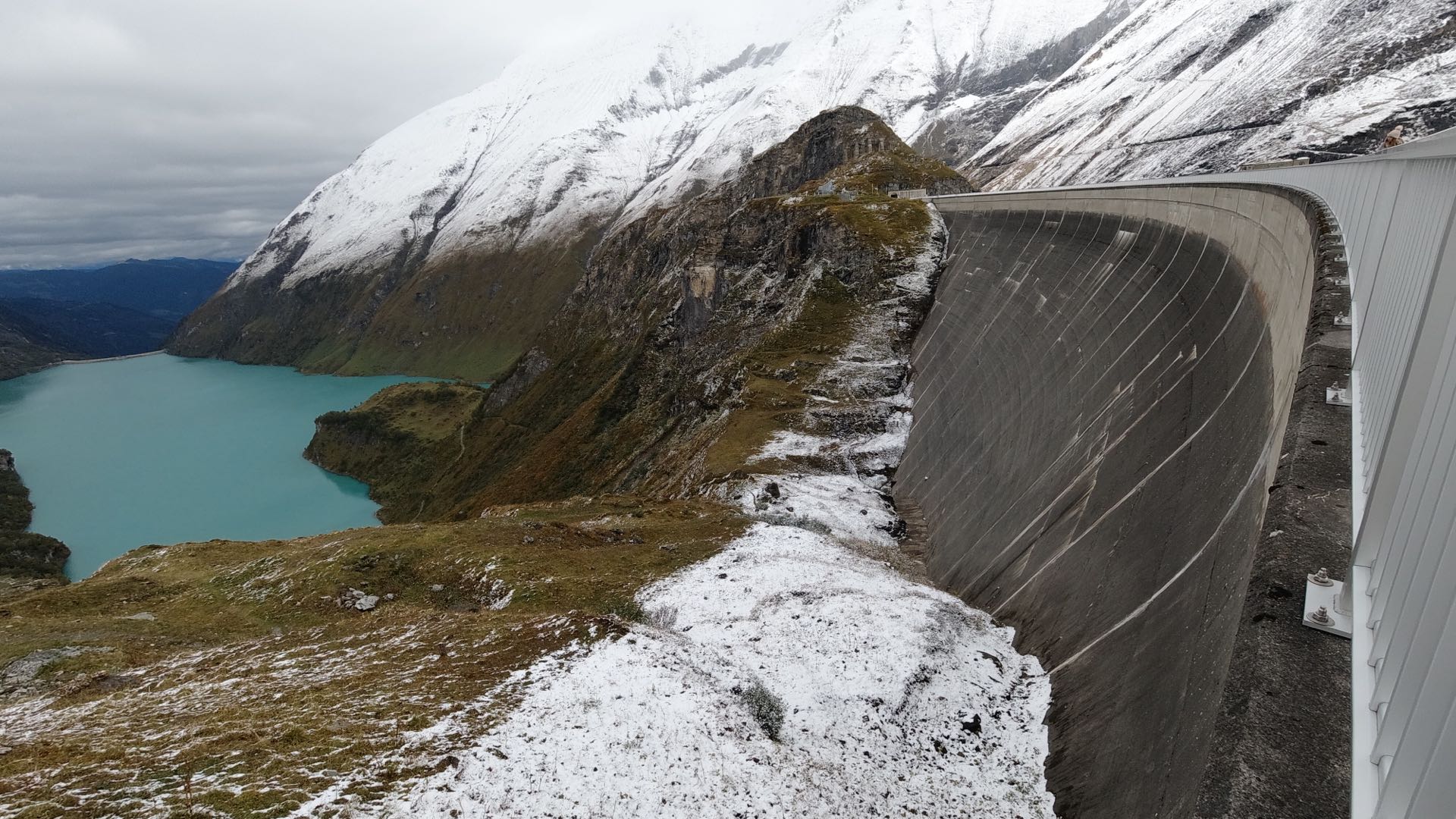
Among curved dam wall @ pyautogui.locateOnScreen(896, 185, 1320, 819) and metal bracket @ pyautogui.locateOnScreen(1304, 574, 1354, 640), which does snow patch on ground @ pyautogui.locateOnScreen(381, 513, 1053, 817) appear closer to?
curved dam wall @ pyautogui.locateOnScreen(896, 185, 1320, 819)

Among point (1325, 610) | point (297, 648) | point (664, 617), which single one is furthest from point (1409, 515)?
point (297, 648)

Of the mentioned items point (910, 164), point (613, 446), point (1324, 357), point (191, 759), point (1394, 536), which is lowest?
point (613, 446)

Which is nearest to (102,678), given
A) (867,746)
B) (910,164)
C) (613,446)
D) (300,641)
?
(300,641)

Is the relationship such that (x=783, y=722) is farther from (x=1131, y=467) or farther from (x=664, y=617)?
(x=1131, y=467)

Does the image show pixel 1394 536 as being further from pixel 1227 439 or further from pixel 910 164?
pixel 910 164

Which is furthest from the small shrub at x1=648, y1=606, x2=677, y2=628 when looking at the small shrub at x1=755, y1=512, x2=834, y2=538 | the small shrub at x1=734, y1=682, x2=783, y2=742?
the small shrub at x1=755, y1=512, x2=834, y2=538

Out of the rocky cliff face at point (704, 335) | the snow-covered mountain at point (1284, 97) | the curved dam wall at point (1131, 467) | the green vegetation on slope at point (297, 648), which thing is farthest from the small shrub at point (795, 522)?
the snow-covered mountain at point (1284, 97)
